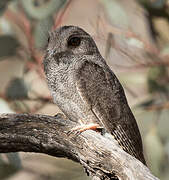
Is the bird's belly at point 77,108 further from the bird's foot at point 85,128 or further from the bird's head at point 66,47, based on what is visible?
the bird's head at point 66,47

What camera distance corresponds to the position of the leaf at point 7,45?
5.04 m

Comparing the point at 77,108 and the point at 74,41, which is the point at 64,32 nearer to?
the point at 74,41

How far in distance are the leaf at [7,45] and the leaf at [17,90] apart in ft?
1.02

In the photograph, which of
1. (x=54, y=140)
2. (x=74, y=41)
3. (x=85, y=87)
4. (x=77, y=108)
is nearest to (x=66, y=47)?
(x=74, y=41)

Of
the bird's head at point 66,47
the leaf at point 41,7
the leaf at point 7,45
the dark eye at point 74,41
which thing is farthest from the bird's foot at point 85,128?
the leaf at point 7,45

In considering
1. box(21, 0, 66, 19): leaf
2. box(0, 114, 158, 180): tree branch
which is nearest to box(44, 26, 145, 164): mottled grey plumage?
box(0, 114, 158, 180): tree branch

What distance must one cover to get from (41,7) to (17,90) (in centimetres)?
68

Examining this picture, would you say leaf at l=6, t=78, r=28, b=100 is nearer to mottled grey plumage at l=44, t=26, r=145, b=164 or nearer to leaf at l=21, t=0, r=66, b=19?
leaf at l=21, t=0, r=66, b=19

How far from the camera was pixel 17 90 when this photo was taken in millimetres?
4797

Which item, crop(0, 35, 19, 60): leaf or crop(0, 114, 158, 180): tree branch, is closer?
crop(0, 114, 158, 180): tree branch

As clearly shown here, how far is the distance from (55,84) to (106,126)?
40 centimetres

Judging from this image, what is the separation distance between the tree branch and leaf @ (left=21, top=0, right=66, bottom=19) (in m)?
1.45

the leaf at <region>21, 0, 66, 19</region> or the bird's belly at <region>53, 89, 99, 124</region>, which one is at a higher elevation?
the leaf at <region>21, 0, 66, 19</region>

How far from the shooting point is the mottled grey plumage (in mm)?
3639
